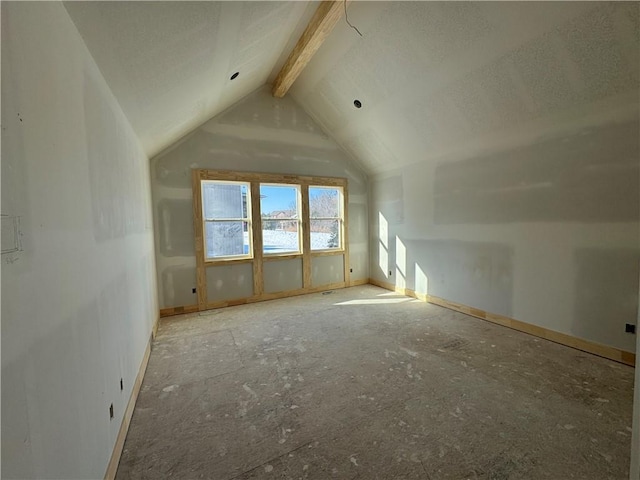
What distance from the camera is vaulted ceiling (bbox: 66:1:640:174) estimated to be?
1794 mm

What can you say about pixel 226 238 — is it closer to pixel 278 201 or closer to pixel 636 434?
pixel 278 201

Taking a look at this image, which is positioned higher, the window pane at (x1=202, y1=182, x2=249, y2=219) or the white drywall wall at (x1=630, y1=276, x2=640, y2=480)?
the window pane at (x1=202, y1=182, x2=249, y2=219)

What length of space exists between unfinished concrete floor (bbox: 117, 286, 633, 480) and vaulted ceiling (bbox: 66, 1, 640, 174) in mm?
2410

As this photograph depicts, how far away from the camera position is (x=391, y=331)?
132 inches

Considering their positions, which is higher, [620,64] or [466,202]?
[620,64]

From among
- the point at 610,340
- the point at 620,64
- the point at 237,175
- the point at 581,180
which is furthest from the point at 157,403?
the point at 620,64

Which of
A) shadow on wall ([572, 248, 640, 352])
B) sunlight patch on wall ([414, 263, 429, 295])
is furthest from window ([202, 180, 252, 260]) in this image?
shadow on wall ([572, 248, 640, 352])

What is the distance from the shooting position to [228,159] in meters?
4.41

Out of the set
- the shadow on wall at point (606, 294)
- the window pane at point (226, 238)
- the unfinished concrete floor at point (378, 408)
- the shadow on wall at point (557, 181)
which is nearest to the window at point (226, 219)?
the window pane at point (226, 238)

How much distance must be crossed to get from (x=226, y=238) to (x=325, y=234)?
6.42 feet

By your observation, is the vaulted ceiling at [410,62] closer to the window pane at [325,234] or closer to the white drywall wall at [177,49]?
the white drywall wall at [177,49]

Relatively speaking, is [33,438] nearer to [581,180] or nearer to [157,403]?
[157,403]

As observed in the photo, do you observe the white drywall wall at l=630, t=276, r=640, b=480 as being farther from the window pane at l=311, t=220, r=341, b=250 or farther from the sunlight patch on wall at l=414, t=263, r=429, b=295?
the window pane at l=311, t=220, r=341, b=250

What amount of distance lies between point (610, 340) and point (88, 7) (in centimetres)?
469
